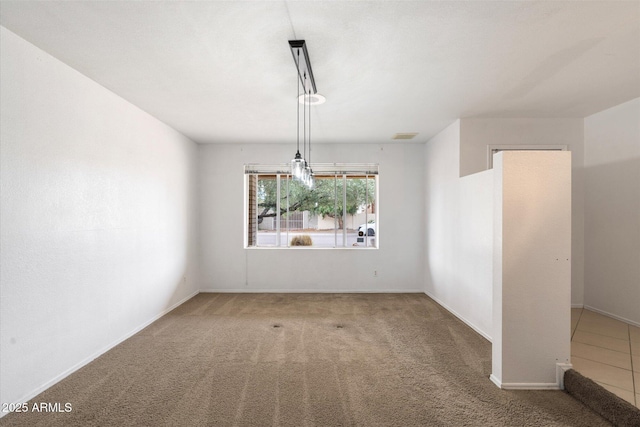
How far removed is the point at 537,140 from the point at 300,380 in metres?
4.20

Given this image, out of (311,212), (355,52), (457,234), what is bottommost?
(457,234)

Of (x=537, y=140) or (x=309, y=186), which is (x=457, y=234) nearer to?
(x=537, y=140)

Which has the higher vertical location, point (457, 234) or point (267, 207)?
point (267, 207)

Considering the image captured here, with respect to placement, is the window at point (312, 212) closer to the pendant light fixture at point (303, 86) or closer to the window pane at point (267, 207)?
the window pane at point (267, 207)

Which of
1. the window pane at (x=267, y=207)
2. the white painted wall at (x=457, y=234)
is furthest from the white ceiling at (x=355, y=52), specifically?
the window pane at (x=267, y=207)

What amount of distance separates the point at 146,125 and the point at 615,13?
446 centimetres

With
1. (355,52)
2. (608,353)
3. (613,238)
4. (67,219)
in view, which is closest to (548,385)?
(608,353)

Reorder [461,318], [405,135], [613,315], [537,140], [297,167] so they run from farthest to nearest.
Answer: [405,135] < [537,140] < [461,318] < [613,315] < [297,167]

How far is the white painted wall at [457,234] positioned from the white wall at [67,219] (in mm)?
3994

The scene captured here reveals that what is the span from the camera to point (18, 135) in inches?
89.6

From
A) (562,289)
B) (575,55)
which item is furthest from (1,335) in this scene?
(575,55)

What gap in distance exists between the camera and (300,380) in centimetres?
262

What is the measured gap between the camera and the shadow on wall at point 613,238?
360 cm

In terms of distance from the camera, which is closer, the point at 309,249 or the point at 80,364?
the point at 80,364
